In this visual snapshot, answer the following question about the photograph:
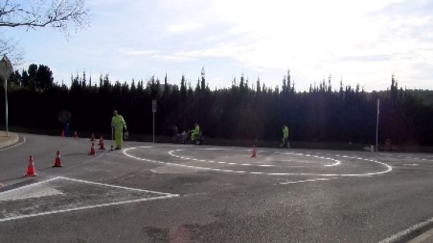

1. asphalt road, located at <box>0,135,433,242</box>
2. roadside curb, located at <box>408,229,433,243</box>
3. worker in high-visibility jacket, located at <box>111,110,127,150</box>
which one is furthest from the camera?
worker in high-visibility jacket, located at <box>111,110,127,150</box>

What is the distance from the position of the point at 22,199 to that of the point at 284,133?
2522 cm

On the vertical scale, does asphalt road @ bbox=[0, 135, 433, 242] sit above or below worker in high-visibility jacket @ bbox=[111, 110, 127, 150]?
below

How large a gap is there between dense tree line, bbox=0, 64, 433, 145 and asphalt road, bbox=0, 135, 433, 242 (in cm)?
2138

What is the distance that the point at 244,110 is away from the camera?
142ft

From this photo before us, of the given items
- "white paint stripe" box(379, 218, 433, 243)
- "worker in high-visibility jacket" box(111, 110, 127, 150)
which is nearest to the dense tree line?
"worker in high-visibility jacket" box(111, 110, 127, 150)

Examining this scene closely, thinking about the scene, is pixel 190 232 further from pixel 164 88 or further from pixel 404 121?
pixel 164 88

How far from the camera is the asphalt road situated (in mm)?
7918

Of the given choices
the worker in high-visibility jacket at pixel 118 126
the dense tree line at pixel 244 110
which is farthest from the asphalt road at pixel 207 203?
the dense tree line at pixel 244 110

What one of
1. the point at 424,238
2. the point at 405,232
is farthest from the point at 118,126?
the point at 424,238

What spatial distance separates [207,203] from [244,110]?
1302 inches

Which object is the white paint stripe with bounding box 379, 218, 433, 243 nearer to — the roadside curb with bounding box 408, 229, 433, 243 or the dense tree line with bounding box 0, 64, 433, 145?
the roadside curb with bounding box 408, 229, 433, 243

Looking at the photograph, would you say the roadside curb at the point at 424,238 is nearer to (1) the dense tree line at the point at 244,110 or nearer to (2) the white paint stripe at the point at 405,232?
(2) the white paint stripe at the point at 405,232

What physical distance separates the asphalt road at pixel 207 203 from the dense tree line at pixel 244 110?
21.4m

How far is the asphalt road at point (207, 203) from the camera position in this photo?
7918mm
